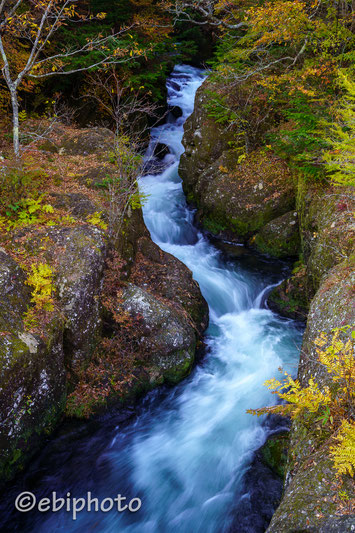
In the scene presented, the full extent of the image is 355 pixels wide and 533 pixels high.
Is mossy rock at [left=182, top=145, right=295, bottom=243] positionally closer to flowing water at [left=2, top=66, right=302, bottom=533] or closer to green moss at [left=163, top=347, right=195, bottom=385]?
flowing water at [left=2, top=66, right=302, bottom=533]

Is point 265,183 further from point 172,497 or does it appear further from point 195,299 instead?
point 172,497

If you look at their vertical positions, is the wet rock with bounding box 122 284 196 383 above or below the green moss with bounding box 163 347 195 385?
above

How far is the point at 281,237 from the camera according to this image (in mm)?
10422

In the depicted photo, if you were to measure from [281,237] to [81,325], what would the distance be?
701 centimetres

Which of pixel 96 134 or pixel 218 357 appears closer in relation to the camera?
pixel 218 357

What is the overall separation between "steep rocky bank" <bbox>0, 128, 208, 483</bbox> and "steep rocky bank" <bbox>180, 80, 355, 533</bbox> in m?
2.88

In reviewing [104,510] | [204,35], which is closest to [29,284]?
[104,510]

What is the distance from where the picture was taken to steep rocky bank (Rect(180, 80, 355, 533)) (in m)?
3.10

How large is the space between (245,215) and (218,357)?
17.1ft

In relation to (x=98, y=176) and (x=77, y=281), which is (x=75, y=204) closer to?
(x=98, y=176)

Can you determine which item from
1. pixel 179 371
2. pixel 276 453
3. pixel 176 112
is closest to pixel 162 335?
pixel 179 371

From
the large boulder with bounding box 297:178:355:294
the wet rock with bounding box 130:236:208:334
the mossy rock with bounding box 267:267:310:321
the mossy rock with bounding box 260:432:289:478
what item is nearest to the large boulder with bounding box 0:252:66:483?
the wet rock with bounding box 130:236:208:334

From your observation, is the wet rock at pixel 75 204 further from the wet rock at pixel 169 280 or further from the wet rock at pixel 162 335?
the wet rock at pixel 162 335

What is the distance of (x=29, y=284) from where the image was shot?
5637 mm
